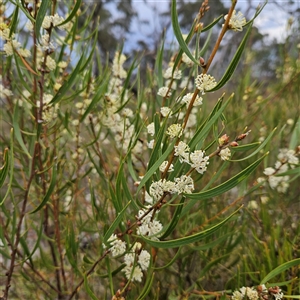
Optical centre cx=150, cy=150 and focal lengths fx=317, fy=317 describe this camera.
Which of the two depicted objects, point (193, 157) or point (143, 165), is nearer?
point (193, 157)

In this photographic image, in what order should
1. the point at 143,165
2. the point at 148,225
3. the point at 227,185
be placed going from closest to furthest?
the point at 227,185
the point at 148,225
the point at 143,165

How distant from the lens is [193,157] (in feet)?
1.53

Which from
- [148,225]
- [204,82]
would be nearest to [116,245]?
[148,225]

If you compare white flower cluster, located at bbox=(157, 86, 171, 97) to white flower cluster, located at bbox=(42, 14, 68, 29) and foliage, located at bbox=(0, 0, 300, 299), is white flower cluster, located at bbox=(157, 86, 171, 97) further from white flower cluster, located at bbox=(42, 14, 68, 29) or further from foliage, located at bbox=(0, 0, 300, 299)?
white flower cluster, located at bbox=(42, 14, 68, 29)

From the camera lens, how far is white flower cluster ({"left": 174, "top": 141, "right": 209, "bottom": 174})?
0.46 metres

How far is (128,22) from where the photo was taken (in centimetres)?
1013

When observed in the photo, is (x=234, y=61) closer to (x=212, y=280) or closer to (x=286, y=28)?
(x=212, y=280)

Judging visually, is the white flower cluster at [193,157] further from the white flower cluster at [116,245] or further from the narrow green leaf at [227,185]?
the white flower cluster at [116,245]

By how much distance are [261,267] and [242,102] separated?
0.96 metres

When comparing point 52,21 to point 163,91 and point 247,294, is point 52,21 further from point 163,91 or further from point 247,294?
point 247,294

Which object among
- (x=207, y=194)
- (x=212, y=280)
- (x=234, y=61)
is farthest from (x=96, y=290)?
(x=234, y=61)

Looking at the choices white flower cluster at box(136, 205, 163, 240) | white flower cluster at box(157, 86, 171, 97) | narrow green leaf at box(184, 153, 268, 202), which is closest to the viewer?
narrow green leaf at box(184, 153, 268, 202)

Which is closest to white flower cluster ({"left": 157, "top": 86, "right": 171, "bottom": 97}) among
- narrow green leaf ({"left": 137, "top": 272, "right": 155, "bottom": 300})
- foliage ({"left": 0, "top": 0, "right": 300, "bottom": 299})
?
foliage ({"left": 0, "top": 0, "right": 300, "bottom": 299})

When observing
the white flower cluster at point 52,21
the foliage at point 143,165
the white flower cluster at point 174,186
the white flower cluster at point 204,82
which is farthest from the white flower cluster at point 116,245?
the white flower cluster at point 52,21
